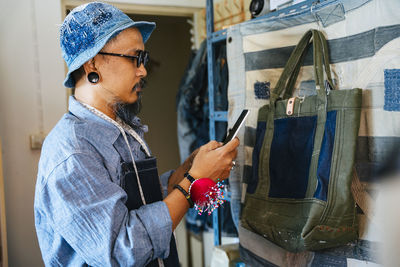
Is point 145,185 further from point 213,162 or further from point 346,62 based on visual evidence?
point 346,62

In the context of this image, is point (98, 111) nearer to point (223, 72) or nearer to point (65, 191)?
point (65, 191)

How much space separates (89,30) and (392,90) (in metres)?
0.86

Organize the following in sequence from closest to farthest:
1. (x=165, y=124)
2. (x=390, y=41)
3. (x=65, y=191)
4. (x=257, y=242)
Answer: (x=65, y=191), (x=390, y=41), (x=257, y=242), (x=165, y=124)

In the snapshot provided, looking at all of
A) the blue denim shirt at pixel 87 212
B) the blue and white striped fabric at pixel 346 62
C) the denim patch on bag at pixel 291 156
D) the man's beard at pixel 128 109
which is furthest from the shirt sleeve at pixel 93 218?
the blue and white striped fabric at pixel 346 62

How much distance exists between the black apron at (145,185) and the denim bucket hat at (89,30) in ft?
1.06

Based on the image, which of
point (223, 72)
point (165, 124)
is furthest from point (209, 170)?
point (165, 124)

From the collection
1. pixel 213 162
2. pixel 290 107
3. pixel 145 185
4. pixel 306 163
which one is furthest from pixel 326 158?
pixel 145 185

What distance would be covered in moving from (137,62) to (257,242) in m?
0.83

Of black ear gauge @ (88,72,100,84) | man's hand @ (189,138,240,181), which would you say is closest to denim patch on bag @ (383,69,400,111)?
man's hand @ (189,138,240,181)

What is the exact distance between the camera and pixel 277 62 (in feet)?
4.52

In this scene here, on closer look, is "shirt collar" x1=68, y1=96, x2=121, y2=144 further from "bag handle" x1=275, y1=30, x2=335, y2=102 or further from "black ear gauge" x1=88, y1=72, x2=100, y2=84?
"bag handle" x1=275, y1=30, x2=335, y2=102

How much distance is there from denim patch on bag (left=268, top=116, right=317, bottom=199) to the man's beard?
51 centimetres

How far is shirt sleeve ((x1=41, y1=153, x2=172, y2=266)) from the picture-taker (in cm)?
79

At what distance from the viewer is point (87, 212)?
79cm
